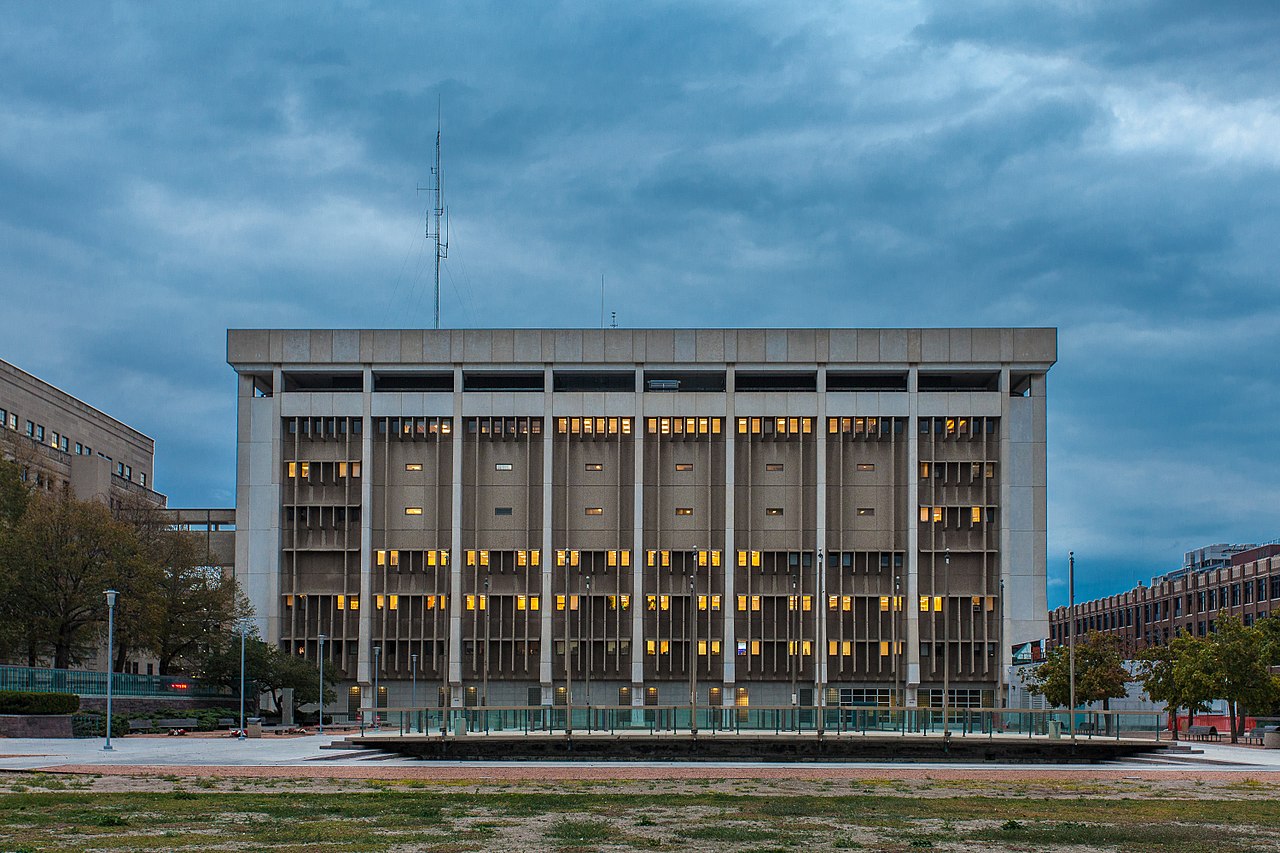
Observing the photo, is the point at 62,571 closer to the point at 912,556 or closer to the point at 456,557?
the point at 456,557

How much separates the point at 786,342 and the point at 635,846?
9145 centimetres

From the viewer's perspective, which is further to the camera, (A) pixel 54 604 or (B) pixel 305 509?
(B) pixel 305 509

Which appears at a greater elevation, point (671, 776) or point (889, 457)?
point (889, 457)

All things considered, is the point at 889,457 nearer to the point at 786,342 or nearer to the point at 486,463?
the point at 786,342

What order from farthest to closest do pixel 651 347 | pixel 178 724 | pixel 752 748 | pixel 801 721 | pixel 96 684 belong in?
pixel 651 347 → pixel 96 684 → pixel 178 724 → pixel 801 721 → pixel 752 748

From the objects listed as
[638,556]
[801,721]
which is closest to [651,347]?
[638,556]

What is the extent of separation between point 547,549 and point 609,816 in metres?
83.0

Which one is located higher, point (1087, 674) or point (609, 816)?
point (609, 816)

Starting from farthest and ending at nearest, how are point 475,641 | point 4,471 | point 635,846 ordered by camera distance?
point 475,641, point 4,471, point 635,846

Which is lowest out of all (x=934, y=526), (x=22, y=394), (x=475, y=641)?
(x=475, y=641)

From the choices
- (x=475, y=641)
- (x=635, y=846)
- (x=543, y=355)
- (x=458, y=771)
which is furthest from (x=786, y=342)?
(x=635, y=846)

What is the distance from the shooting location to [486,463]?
112 meters

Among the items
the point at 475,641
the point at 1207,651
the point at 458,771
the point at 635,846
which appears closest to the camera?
the point at 635,846

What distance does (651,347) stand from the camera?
112062 mm
